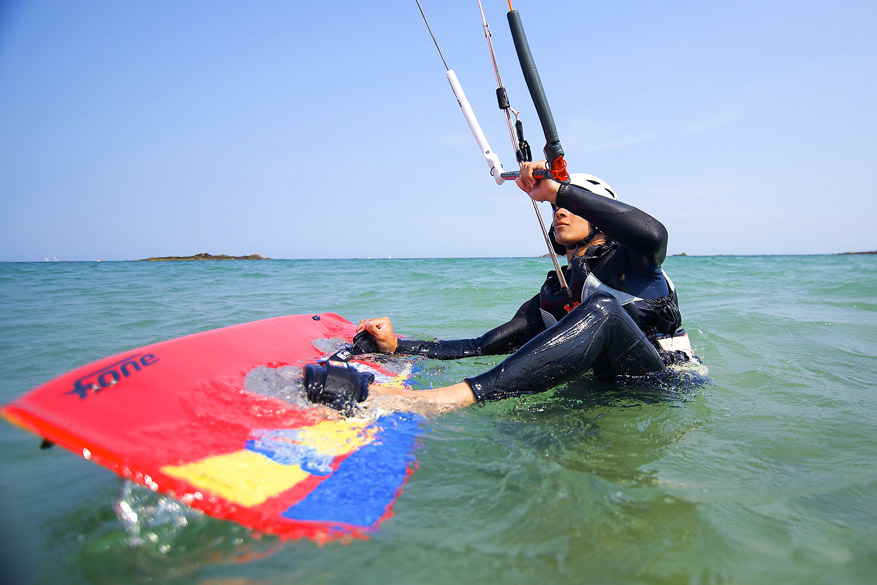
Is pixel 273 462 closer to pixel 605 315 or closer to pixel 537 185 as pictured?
pixel 605 315

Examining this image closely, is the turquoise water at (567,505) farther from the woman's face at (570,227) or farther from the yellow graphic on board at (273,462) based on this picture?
the woman's face at (570,227)

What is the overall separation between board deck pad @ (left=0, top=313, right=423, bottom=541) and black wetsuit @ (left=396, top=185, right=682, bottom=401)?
60 centimetres

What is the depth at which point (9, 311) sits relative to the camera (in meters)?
6.47

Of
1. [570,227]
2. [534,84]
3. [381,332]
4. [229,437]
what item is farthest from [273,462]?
[570,227]

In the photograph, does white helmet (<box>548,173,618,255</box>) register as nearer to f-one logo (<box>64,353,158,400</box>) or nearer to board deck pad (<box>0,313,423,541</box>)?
board deck pad (<box>0,313,423,541</box>)

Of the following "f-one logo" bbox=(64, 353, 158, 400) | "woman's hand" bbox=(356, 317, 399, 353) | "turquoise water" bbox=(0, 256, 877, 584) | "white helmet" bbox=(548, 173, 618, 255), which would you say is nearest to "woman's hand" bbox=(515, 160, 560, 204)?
"white helmet" bbox=(548, 173, 618, 255)

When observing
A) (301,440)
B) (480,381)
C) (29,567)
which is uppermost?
(480,381)

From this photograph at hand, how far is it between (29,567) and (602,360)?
242 centimetres

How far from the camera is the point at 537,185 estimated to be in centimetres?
266

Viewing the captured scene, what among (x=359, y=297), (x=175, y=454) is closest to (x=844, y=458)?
(x=175, y=454)

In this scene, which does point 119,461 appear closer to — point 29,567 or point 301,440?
point 29,567

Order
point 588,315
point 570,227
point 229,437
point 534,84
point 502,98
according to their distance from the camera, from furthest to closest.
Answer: point 570,227 < point 502,98 < point 534,84 < point 588,315 < point 229,437

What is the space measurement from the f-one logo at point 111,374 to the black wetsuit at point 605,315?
1396 millimetres

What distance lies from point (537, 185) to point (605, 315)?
32.4 inches
